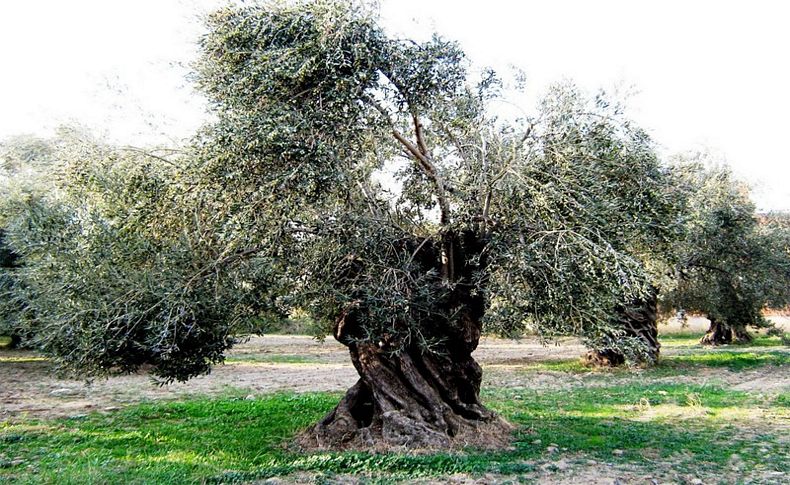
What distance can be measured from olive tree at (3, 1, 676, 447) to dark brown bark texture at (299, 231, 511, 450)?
1.7 inches

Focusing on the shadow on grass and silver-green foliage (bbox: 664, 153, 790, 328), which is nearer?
silver-green foliage (bbox: 664, 153, 790, 328)

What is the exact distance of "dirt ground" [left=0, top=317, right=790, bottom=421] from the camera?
16.1 metres

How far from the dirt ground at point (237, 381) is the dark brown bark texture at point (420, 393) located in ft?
6.35

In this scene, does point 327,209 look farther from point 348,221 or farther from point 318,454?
point 318,454

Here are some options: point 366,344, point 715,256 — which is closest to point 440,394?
point 366,344

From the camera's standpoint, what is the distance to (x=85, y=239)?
29.9 ft

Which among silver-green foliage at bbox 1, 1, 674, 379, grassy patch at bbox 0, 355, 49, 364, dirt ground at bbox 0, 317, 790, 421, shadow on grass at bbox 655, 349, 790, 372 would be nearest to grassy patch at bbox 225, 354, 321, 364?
dirt ground at bbox 0, 317, 790, 421

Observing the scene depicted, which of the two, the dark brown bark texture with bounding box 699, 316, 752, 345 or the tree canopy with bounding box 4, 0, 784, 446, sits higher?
the tree canopy with bounding box 4, 0, 784, 446

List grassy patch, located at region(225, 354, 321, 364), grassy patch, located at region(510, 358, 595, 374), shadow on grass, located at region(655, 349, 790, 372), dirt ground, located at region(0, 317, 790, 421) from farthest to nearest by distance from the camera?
grassy patch, located at region(225, 354, 321, 364) → grassy patch, located at region(510, 358, 595, 374) → shadow on grass, located at region(655, 349, 790, 372) → dirt ground, located at region(0, 317, 790, 421)

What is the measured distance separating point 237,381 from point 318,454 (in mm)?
11763

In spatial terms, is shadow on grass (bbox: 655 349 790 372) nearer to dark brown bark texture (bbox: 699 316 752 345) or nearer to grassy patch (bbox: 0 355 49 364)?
dark brown bark texture (bbox: 699 316 752 345)

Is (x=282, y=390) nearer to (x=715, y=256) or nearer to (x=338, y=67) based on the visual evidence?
(x=338, y=67)

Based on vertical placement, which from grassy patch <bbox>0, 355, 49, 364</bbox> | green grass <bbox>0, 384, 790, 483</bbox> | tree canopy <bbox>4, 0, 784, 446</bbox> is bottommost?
green grass <bbox>0, 384, 790, 483</bbox>

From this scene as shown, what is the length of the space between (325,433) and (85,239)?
521 cm
